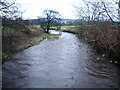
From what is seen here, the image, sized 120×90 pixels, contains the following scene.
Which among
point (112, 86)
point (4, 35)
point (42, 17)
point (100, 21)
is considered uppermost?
point (42, 17)

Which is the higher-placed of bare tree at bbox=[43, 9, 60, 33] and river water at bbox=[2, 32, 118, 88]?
bare tree at bbox=[43, 9, 60, 33]

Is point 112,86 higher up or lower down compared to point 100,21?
lower down

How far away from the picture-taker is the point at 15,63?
9.16m

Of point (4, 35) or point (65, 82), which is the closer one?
point (65, 82)

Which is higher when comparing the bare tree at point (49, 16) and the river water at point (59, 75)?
the bare tree at point (49, 16)

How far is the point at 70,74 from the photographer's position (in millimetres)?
7438

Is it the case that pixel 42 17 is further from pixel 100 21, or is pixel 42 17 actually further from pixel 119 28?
pixel 119 28

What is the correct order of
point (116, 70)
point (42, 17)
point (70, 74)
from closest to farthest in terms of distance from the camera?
1. point (70, 74)
2. point (116, 70)
3. point (42, 17)

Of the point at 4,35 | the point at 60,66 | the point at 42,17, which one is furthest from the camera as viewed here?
the point at 42,17

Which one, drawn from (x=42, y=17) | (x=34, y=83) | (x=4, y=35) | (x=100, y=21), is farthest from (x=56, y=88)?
(x=42, y=17)

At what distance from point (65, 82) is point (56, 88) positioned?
0.74 meters

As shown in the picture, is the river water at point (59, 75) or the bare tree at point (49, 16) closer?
the river water at point (59, 75)

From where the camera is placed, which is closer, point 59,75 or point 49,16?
point 59,75

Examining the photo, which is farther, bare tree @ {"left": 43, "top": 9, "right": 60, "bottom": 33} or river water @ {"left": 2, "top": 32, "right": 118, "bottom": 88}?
→ bare tree @ {"left": 43, "top": 9, "right": 60, "bottom": 33}
